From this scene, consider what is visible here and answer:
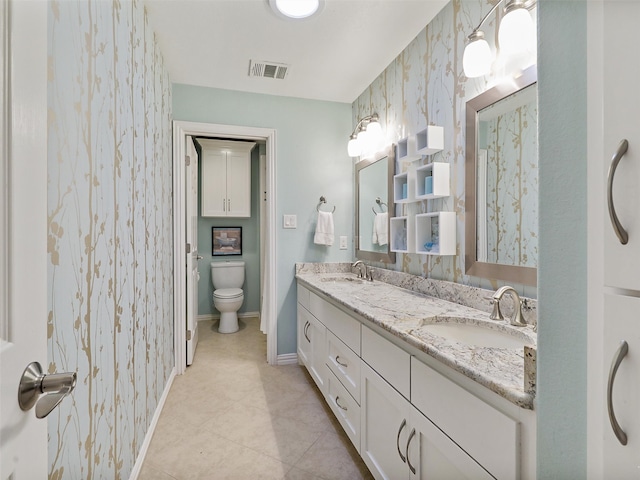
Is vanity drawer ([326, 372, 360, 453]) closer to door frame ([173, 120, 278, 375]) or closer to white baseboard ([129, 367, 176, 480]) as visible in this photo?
white baseboard ([129, 367, 176, 480])

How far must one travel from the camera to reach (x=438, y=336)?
1.04 meters

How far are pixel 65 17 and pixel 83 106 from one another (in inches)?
8.6

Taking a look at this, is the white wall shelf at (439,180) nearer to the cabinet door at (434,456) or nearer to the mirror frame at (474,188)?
the mirror frame at (474,188)

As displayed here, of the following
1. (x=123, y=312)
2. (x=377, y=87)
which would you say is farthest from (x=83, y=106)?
(x=377, y=87)

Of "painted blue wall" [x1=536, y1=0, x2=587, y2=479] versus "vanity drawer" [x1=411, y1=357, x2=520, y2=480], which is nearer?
"painted blue wall" [x1=536, y1=0, x2=587, y2=479]

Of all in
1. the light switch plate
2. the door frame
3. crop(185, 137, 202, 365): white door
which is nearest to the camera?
the door frame

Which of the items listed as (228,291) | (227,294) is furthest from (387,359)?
(228,291)

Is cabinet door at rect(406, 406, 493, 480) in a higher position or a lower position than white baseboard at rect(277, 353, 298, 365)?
higher

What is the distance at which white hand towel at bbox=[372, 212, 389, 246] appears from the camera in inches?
93.9

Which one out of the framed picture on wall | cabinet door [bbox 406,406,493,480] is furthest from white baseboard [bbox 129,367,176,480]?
the framed picture on wall
